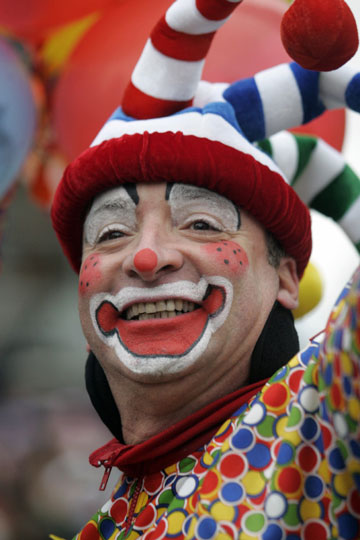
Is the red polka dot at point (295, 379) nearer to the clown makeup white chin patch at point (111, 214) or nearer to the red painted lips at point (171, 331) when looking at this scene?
the red painted lips at point (171, 331)

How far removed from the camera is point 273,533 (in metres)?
1.10

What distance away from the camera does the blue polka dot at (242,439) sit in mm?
1206

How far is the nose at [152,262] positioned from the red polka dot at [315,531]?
613 millimetres

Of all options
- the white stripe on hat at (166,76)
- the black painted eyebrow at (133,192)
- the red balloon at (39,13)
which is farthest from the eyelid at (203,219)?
the red balloon at (39,13)

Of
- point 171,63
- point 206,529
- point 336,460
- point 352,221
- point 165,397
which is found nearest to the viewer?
point 336,460

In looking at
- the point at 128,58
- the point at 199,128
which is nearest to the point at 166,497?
the point at 199,128

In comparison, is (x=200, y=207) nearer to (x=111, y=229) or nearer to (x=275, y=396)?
(x=111, y=229)

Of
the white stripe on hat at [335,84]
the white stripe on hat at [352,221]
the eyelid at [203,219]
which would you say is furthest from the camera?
the white stripe on hat at [352,221]

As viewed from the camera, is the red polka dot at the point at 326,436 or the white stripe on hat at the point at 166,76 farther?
the white stripe on hat at the point at 166,76

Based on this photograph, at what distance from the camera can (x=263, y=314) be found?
161 centimetres

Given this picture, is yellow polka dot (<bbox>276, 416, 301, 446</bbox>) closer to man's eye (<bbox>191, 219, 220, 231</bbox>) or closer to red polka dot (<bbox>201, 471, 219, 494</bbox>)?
red polka dot (<bbox>201, 471, 219, 494</bbox>)

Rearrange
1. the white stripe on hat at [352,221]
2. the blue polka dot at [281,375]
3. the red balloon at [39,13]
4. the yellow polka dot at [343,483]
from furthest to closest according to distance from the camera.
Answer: the red balloon at [39,13]
the white stripe on hat at [352,221]
the blue polka dot at [281,375]
the yellow polka dot at [343,483]

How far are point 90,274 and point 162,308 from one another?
205 millimetres

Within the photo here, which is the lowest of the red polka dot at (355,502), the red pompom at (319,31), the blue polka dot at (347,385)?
the red polka dot at (355,502)
